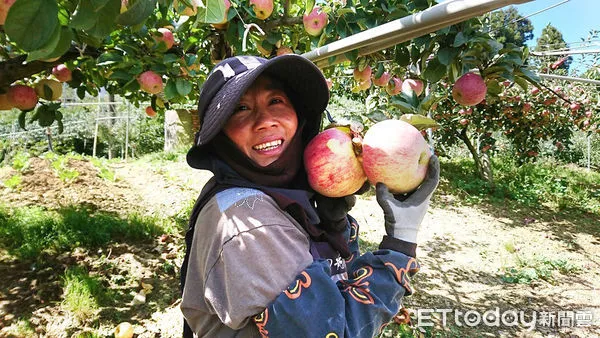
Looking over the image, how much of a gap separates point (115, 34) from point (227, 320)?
1815 mm

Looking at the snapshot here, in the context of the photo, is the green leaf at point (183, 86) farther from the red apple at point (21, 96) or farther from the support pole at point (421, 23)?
the red apple at point (21, 96)

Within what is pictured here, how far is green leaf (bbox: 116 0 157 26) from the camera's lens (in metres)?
0.65

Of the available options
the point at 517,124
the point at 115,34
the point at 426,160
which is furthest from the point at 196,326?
the point at 517,124

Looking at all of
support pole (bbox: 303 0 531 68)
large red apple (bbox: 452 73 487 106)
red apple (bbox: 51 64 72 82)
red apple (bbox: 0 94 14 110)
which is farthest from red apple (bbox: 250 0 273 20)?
red apple (bbox: 0 94 14 110)

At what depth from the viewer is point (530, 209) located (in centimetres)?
626

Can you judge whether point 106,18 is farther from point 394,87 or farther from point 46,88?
point 46,88

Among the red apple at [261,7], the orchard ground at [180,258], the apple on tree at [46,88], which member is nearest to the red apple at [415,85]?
the red apple at [261,7]

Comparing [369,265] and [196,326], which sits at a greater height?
[369,265]

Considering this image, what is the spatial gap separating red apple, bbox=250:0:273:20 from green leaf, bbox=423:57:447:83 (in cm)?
76

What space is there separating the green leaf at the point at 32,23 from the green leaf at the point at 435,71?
4.21 feet

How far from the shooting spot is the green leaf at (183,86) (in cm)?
170

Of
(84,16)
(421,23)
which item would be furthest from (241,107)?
(421,23)

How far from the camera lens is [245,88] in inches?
33.6

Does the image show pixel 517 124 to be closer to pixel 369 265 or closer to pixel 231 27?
pixel 231 27
